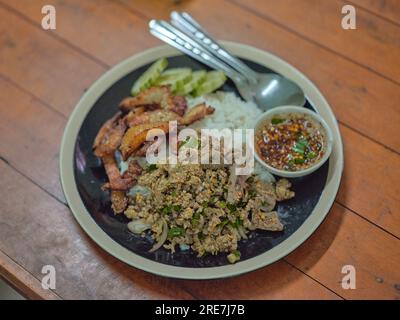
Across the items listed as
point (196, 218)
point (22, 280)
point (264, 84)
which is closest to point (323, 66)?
point (264, 84)

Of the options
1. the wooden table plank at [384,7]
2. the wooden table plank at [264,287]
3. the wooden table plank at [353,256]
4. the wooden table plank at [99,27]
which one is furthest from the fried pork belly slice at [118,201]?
the wooden table plank at [384,7]

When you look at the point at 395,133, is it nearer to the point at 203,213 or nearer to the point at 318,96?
the point at 318,96

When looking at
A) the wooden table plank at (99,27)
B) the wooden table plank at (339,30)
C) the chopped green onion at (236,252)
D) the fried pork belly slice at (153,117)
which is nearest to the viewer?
the chopped green onion at (236,252)

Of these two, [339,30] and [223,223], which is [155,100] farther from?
[339,30]

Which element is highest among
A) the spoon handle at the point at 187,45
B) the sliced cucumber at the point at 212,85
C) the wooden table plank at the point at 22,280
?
the spoon handle at the point at 187,45

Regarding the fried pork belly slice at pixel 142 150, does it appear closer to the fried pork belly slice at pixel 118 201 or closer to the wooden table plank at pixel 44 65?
the fried pork belly slice at pixel 118 201

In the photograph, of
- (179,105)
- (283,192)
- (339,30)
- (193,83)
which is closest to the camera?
(283,192)

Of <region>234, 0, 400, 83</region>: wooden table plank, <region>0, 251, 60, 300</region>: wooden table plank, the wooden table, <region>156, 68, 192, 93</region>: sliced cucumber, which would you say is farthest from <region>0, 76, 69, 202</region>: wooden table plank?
<region>234, 0, 400, 83</region>: wooden table plank
